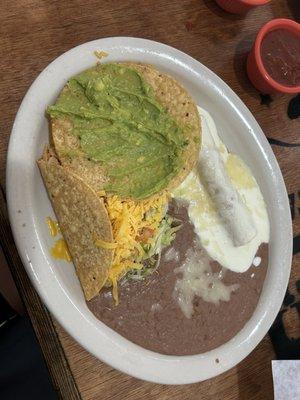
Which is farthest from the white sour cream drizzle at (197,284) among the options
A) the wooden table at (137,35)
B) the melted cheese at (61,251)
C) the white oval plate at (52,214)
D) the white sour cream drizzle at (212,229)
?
the melted cheese at (61,251)

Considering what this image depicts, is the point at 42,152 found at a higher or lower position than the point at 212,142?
higher

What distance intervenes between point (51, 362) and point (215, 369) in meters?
0.57

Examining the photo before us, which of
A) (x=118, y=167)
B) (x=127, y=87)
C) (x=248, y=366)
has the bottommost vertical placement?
(x=248, y=366)

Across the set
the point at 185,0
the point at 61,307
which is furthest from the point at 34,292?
the point at 185,0

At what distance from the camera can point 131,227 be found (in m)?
1.71

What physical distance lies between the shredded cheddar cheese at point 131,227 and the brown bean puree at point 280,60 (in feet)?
2.37

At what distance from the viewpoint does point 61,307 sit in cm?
159

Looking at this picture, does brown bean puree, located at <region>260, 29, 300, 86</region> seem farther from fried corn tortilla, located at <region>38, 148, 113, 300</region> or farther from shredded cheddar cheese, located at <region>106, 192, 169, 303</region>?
fried corn tortilla, located at <region>38, 148, 113, 300</region>

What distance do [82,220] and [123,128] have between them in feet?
1.11

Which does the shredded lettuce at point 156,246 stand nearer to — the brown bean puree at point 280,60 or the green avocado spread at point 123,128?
the green avocado spread at point 123,128

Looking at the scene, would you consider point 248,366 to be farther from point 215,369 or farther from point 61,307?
point 61,307

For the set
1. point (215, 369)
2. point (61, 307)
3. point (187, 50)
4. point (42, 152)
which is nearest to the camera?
point (61, 307)

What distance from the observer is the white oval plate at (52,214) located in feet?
5.17

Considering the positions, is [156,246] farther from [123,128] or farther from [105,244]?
[123,128]
